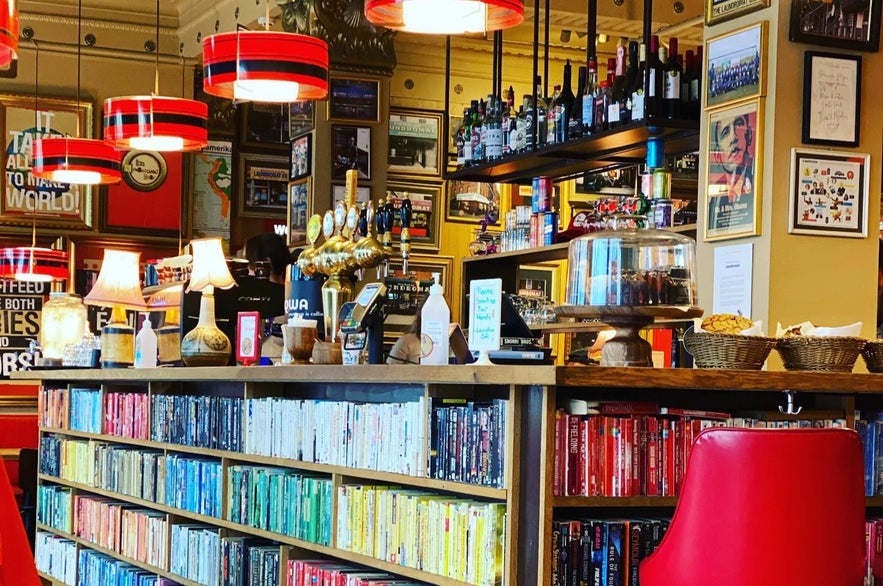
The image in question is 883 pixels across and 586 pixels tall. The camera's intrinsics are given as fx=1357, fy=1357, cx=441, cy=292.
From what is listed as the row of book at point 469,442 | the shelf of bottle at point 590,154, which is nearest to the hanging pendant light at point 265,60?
the shelf of bottle at point 590,154

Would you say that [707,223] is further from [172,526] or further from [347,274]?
[172,526]

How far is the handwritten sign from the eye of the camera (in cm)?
372

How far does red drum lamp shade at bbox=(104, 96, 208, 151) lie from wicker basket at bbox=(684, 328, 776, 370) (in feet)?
12.0

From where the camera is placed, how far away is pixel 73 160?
866cm

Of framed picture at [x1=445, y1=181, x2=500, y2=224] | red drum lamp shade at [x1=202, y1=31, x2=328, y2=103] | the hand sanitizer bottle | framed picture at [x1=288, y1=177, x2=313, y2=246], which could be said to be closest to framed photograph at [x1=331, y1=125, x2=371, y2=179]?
framed picture at [x1=288, y1=177, x2=313, y2=246]

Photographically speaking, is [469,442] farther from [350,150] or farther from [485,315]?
[350,150]

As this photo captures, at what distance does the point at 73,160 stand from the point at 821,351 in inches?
238

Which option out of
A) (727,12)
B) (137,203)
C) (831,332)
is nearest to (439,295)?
(831,332)

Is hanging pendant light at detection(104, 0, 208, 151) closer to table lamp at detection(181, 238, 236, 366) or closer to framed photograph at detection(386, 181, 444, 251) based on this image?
table lamp at detection(181, 238, 236, 366)

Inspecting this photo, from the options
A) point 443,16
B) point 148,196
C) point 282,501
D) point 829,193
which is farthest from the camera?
point 148,196

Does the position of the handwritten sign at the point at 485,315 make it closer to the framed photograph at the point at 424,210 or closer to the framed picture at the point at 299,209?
the framed picture at the point at 299,209

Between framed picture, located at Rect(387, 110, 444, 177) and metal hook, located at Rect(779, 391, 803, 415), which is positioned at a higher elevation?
framed picture, located at Rect(387, 110, 444, 177)

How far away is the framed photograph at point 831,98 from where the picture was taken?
17.2 feet

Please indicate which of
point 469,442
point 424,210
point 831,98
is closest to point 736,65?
point 831,98
